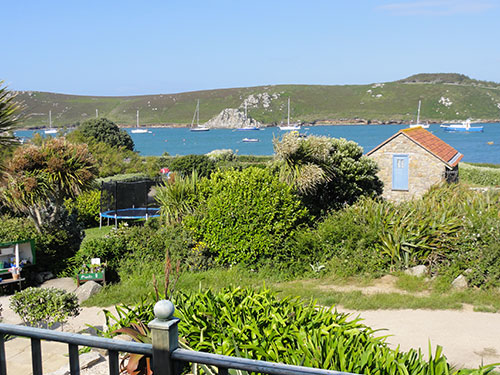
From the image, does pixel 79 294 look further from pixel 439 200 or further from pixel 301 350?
pixel 439 200

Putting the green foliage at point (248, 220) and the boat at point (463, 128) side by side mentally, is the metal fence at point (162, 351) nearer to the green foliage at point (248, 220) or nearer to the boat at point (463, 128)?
the green foliage at point (248, 220)

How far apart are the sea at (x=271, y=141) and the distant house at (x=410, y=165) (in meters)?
3.63

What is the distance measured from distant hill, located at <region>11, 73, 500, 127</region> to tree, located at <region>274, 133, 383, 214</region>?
145760mm

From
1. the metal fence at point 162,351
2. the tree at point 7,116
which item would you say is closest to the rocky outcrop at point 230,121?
the tree at point 7,116

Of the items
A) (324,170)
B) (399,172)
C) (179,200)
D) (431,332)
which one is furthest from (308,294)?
(399,172)

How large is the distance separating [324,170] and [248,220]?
13.9 ft

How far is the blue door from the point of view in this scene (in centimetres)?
2192

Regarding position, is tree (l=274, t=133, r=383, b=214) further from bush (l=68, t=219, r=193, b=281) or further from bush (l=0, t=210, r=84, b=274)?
bush (l=0, t=210, r=84, b=274)

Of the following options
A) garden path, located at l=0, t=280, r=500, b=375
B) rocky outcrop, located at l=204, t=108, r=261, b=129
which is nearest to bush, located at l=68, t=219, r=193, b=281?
garden path, located at l=0, t=280, r=500, b=375

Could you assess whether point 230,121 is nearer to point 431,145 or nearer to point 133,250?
point 431,145

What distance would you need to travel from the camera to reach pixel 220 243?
1154cm

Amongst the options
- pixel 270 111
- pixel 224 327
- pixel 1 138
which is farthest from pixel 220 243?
pixel 270 111

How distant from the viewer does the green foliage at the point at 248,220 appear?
11.4 meters

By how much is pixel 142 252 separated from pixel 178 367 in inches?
377
